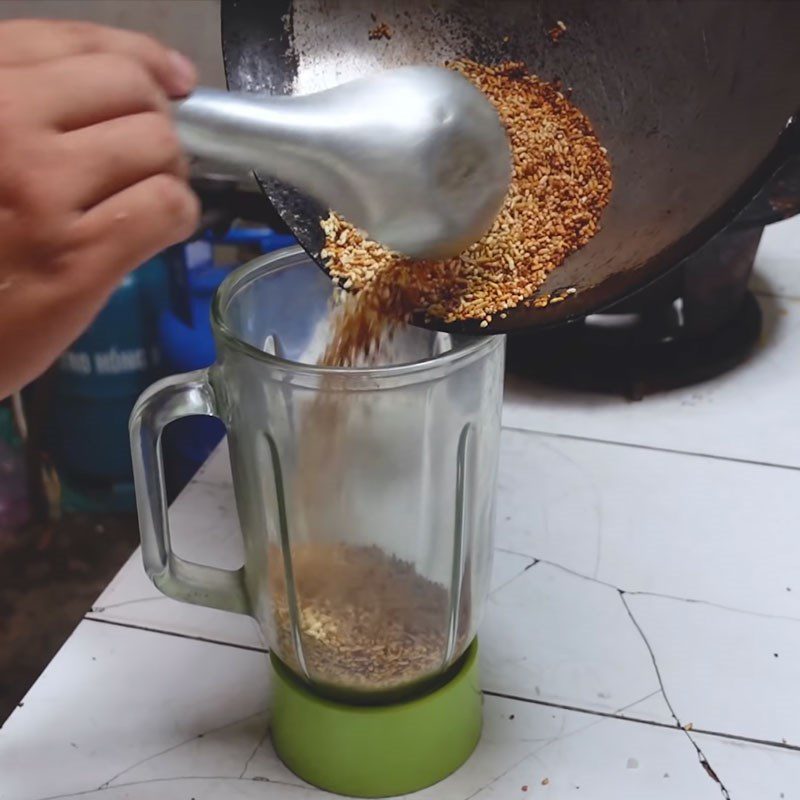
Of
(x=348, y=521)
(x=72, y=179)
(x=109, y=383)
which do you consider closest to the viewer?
(x=72, y=179)

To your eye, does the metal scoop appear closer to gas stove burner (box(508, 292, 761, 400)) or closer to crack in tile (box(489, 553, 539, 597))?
crack in tile (box(489, 553, 539, 597))

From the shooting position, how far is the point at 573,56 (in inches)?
17.1

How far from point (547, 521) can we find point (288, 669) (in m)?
0.21

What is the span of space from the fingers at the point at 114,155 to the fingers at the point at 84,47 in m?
0.02

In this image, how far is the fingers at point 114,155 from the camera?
0.26 meters

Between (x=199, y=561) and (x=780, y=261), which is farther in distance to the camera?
(x=780, y=261)

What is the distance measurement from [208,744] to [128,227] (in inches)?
11.1

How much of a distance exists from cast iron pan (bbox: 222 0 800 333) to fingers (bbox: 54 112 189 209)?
0.12 meters

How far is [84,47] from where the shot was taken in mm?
289

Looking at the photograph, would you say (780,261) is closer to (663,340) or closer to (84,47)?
(663,340)

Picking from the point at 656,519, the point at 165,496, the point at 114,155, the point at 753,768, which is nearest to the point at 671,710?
the point at 753,768

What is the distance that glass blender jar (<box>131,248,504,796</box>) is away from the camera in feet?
1.26

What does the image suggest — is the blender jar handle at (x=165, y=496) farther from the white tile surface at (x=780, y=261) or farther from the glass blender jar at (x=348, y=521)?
the white tile surface at (x=780, y=261)

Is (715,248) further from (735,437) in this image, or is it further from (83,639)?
(83,639)
